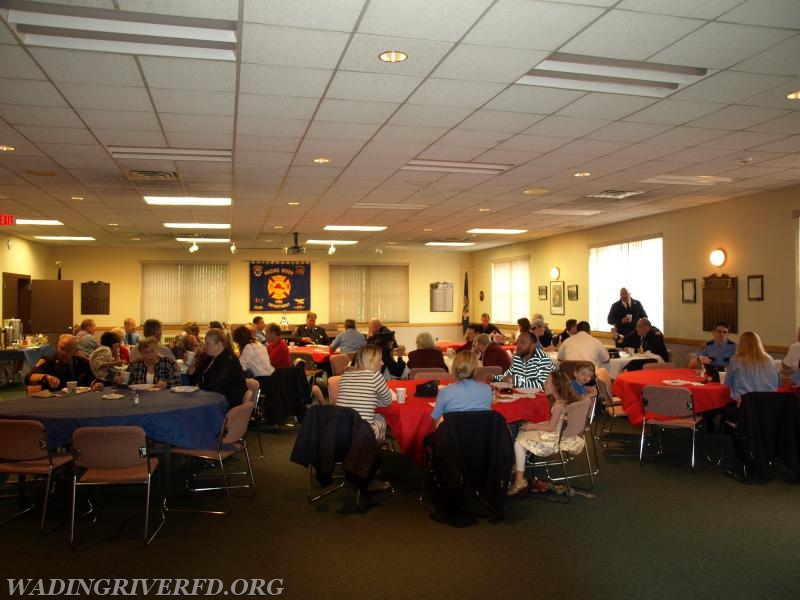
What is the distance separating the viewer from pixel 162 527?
15.6 feet

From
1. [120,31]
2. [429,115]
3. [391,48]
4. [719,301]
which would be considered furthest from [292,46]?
[719,301]

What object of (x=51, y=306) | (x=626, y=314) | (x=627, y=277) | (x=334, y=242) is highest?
(x=334, y=242)

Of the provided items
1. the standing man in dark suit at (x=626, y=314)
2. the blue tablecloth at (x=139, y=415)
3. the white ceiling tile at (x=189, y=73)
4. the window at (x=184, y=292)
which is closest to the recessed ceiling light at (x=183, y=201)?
the blue tablecloth at (x=139, y=415)

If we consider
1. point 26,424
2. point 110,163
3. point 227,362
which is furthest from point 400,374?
point 26,424

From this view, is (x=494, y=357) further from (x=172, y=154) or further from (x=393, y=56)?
(x=393, y=56)

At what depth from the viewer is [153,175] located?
7957 mm

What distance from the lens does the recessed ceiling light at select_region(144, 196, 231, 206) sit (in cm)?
959

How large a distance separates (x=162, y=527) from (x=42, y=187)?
5.66 metres

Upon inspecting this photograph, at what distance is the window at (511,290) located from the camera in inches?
654

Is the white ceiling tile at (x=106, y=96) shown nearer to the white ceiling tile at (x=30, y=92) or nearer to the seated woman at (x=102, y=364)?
the white ceiling tile at (x=30, y=92)

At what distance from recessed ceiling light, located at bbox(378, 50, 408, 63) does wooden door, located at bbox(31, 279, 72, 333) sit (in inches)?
493

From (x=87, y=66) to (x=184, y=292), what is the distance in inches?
553

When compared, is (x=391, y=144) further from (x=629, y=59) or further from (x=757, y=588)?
(x=757, y=588)

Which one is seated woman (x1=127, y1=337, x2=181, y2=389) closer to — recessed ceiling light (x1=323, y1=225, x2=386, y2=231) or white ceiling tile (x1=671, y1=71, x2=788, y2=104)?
white ceiling tile (x1=671, y1=71, x2=788, y2=104)
